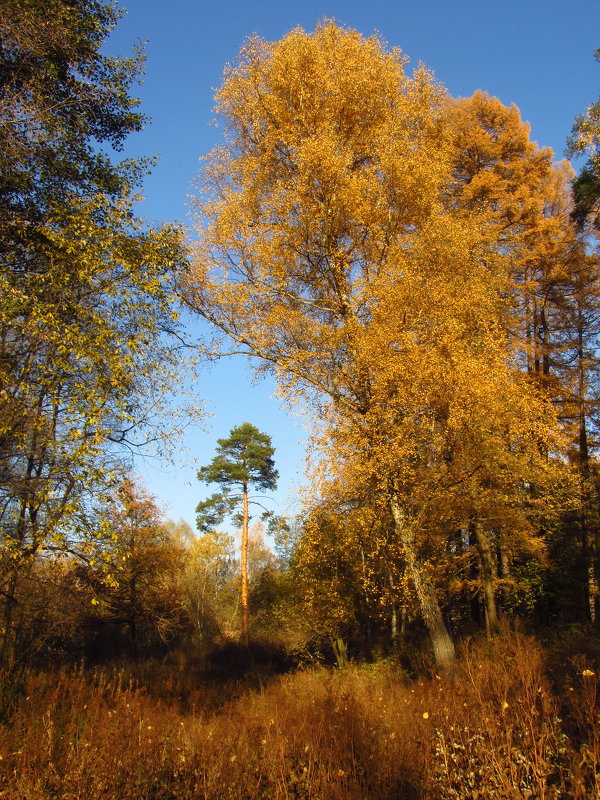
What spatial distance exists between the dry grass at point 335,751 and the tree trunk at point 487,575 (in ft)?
25.9

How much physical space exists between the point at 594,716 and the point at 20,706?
18.1 feet

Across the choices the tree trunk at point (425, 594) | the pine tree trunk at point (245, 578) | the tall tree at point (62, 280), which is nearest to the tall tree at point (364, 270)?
the tree trunk at point (425, 594)

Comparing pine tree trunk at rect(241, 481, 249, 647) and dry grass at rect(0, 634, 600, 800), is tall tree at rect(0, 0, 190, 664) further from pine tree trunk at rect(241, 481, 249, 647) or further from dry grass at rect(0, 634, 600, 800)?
pine tree trunk at rect(241, 481, 249, 647)

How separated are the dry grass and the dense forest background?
1.4 inches

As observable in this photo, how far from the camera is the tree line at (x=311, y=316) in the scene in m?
5.51

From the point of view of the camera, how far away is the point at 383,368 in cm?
865

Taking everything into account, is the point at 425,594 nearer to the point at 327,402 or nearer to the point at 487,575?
the point at 327,402

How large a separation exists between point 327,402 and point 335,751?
599 cm

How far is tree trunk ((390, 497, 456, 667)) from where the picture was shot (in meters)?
8.32

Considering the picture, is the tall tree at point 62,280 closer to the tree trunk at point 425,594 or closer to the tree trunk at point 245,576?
the tree trunk at point 425,594

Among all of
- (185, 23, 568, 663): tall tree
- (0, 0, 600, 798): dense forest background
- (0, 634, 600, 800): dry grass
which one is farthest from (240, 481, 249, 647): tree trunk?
(0, 634, 600, 800): dry grass

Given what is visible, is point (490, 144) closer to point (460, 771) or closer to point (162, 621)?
point (460, 771)

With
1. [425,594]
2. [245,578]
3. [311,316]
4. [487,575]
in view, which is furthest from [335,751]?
[245,578]

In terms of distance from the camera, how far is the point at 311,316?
10656 millimetres
